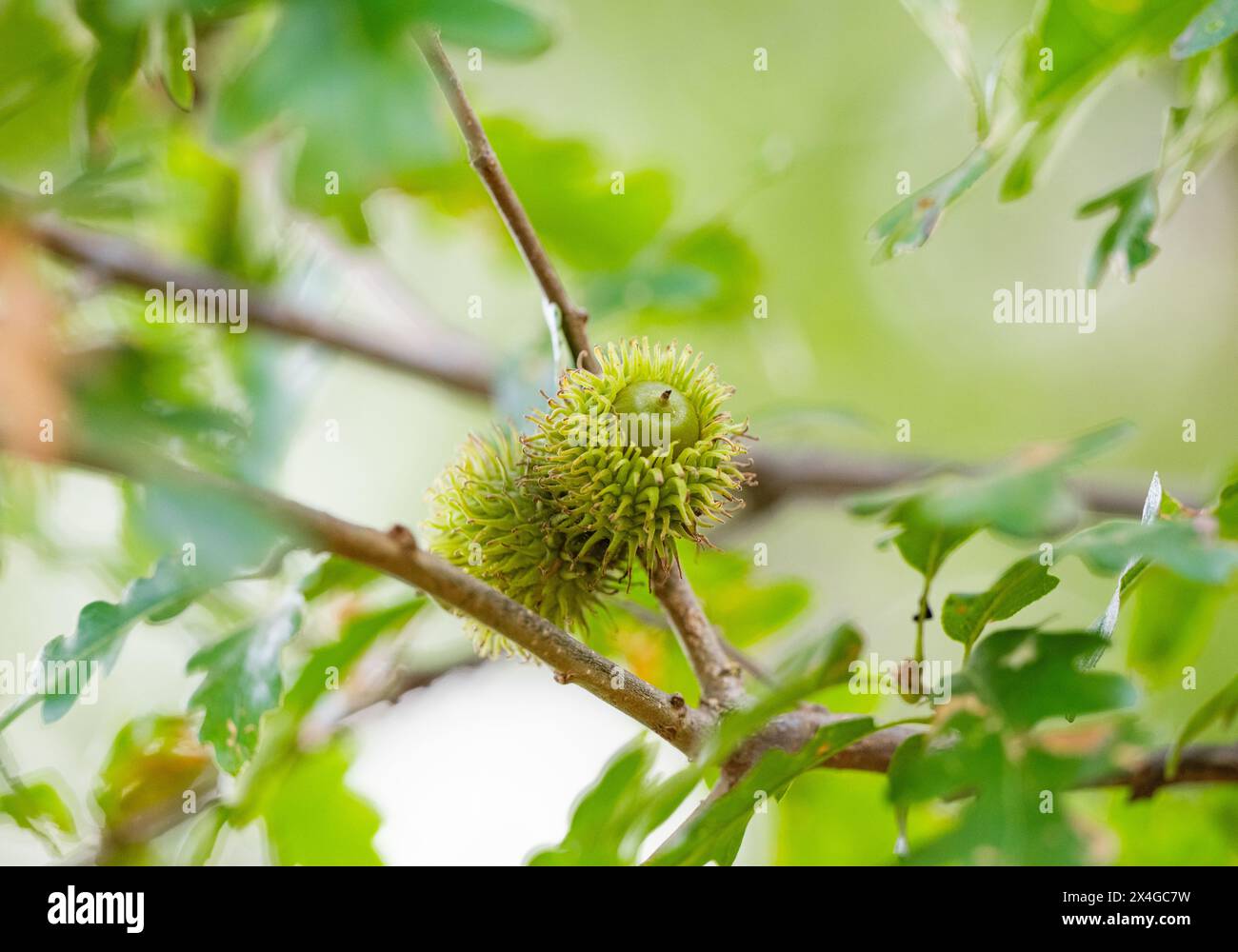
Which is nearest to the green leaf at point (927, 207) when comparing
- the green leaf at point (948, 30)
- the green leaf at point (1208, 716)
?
the green leaf at point (948, 30)

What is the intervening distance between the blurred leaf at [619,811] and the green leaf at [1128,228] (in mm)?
918

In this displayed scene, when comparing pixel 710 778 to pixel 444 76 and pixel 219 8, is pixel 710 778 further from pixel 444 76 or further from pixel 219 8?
pixel 219 8

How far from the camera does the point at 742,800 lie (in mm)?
1266

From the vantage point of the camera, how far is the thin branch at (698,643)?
59.1 inches

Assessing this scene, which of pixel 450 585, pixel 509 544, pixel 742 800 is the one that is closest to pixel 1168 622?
pixel 742 800

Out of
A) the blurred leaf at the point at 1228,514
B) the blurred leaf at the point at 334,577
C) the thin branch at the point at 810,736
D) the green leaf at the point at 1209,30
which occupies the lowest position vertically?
the thin branch at the point at 810,736

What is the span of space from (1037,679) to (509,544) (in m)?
0.69

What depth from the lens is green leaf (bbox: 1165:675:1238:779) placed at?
4.72 ft

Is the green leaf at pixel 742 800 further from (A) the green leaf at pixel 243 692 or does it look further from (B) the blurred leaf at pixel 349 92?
(B) the blurred leaf at pixel 349 92

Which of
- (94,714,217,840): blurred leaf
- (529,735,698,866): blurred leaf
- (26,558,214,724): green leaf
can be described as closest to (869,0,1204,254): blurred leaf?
(529,735,698,866): blurred leaf

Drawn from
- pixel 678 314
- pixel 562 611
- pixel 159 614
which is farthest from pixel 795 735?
pixel 678 314
